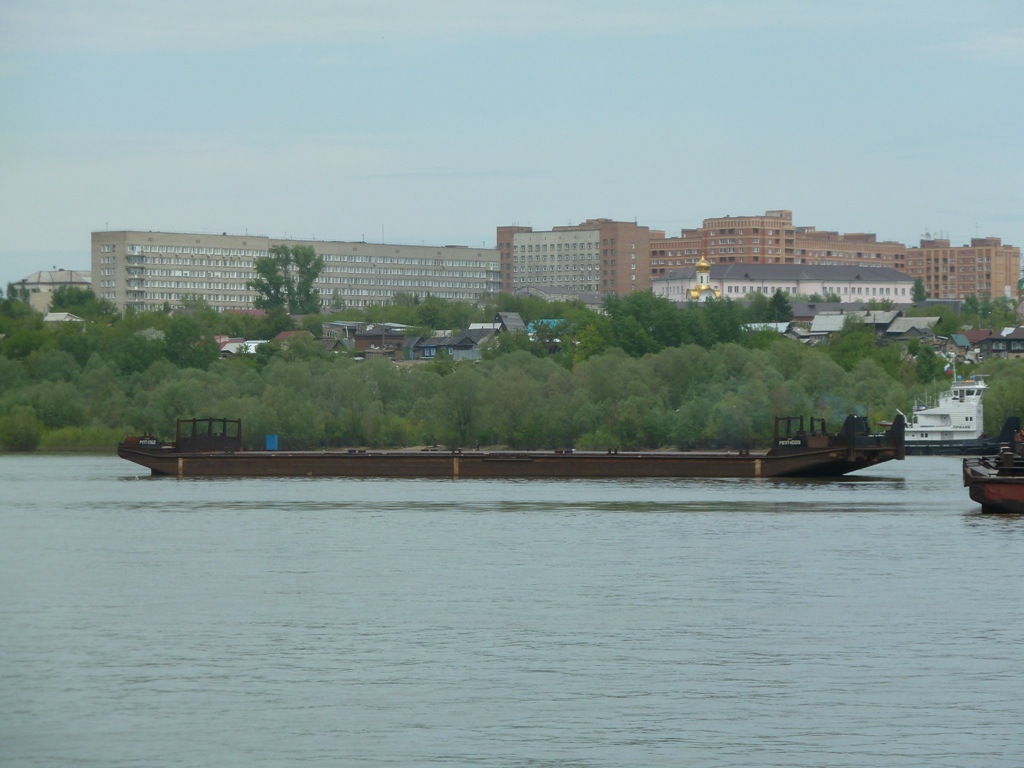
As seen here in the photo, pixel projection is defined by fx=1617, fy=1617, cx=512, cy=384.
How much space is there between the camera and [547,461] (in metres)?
77.1

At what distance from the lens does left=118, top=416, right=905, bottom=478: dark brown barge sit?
70500mm

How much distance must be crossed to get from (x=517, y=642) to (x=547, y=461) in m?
Answer: 51.2

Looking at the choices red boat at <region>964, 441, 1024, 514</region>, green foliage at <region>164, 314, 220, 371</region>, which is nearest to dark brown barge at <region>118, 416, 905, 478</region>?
red boat at <region>964, 441, 1024, 514</region>

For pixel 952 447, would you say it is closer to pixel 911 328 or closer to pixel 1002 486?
pixel 1002 486

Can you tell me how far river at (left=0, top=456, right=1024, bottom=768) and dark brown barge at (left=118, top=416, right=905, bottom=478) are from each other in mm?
20362

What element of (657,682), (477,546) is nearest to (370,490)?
(477,546)

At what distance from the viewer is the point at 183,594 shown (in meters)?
32.1

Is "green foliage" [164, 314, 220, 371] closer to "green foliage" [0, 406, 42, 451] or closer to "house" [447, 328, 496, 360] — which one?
"green foliage" [0, 406, 42, 451]

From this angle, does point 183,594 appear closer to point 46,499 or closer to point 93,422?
point 46,499

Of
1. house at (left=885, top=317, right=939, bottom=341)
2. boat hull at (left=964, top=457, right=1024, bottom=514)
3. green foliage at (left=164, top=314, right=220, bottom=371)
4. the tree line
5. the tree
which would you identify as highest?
the tree

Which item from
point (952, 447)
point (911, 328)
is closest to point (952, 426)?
point (952, 447)

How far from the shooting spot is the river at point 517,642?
63.4ft

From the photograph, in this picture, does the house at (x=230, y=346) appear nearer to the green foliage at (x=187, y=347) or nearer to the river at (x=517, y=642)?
the green foliage at (x=187, y=347)

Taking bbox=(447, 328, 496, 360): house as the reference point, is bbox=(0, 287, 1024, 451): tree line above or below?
below
